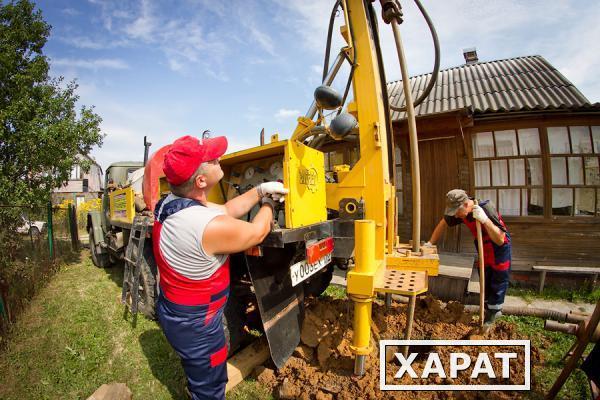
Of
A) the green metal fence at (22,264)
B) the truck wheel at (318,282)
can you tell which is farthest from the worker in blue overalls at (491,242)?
the green metal fence at (22,264)

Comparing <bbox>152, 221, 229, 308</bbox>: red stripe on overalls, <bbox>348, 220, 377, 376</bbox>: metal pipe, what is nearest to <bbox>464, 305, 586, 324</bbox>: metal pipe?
<bbox>348, 220, 377, 376</bbox>: metal pipe

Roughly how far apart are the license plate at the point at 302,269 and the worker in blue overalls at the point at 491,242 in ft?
4.98

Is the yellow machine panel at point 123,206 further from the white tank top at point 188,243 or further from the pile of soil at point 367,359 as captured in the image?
the white tank top at point 188,243

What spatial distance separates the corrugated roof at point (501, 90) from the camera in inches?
225

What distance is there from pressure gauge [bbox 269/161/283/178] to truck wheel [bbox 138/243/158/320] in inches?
78.5

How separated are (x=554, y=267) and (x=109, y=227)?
29.4 ft

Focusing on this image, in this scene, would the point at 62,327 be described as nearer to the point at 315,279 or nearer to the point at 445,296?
the point at 315,279

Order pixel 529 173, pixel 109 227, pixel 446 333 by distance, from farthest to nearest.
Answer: pixel 109 227, pixel 529 173, pixel 446 333

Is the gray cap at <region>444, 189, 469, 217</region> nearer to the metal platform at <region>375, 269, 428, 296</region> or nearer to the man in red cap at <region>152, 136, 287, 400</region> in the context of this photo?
the metal platform at <region>375, 269, 428, 296</region>

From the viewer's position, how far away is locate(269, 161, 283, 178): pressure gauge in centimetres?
329

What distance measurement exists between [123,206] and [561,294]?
7666 mm

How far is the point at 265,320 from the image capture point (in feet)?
8.18

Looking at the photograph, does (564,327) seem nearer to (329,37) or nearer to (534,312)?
(534,312)

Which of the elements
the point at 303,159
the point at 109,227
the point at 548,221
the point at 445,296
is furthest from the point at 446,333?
the point at 109,227
